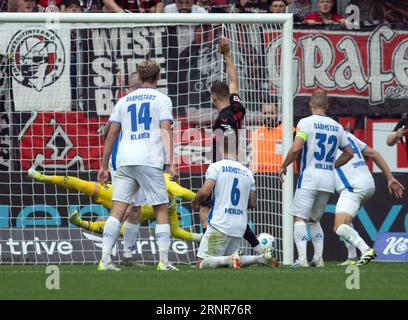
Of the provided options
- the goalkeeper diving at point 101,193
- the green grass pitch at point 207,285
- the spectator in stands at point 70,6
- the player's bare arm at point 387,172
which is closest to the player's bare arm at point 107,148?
the green grass pitch at point 207,285

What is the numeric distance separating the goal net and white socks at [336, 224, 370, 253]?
70.3 inches

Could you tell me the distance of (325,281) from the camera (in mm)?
10797

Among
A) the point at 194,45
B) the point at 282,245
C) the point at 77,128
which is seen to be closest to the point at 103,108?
the point at 77,128

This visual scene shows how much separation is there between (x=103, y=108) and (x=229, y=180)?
4.03 meters

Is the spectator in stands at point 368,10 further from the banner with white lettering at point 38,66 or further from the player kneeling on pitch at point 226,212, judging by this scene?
the player kneeling on pitch at point 226,212

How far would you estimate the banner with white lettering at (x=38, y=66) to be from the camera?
16.1m

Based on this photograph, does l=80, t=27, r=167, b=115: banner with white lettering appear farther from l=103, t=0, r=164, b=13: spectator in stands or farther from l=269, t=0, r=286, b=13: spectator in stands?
l=269, t=0, r=286, b=13: spectator in stands

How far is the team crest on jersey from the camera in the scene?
16.1 m

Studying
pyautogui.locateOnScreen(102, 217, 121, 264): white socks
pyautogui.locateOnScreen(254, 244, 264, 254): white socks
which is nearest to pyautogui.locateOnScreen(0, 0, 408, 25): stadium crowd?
pyautogui.locateOnScreen(254, 244, 264, 254): white socks

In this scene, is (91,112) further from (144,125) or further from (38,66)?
(144,125)

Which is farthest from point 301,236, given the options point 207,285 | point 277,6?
point 277,6

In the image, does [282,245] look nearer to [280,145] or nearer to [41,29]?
[280,145]

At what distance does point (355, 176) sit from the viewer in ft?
49.2
